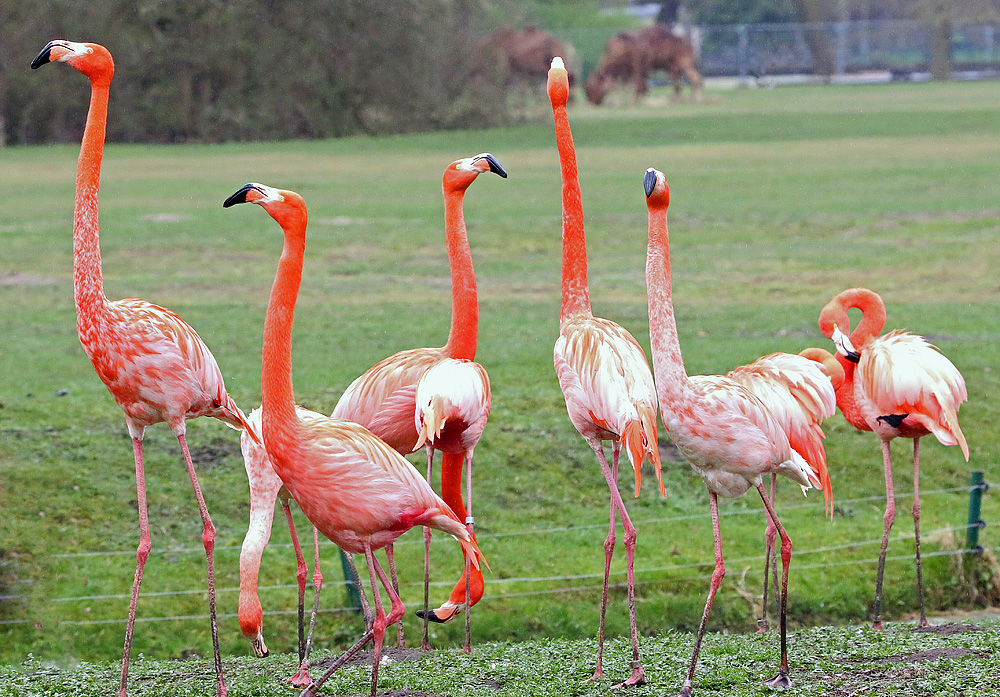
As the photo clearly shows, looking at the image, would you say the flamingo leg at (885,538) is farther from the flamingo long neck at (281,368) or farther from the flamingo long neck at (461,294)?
the flamingo long neck at (281,368)

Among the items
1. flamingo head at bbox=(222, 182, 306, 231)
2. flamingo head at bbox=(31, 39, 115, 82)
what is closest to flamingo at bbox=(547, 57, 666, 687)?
flamingo head at bbox=(222, 182, 306, 231)

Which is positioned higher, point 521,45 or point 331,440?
point 521,45

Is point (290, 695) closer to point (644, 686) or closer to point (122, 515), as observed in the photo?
point (644, 686)

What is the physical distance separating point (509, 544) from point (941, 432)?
9.05 ft

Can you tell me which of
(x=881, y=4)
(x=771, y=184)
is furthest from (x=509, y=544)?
(x=881, y=4)

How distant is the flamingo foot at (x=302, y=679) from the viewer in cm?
486

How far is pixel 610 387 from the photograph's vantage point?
187 inches

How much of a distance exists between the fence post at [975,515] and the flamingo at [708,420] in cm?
247

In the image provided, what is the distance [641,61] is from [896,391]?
121 feet

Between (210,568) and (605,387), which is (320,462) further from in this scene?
(605,387)

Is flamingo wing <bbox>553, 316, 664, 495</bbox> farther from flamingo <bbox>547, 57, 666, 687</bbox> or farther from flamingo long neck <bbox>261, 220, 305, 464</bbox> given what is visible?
flamingo long neck <bbox>261, 220, 305, 464</bbox>

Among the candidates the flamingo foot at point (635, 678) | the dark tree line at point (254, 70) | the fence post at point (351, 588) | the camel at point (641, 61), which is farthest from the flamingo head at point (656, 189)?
the camel at point (641, 61)

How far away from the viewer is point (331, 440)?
4277 mm

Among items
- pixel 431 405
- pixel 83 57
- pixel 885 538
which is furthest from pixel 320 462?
pixel 885 538
